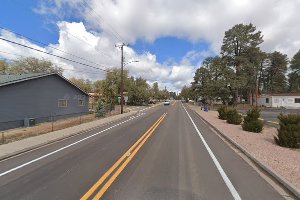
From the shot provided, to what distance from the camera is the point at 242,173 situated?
8.28 metres

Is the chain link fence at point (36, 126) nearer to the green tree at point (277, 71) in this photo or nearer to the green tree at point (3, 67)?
the green tree at point (3, 67)

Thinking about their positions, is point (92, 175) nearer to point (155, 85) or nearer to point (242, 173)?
point (242, 173)

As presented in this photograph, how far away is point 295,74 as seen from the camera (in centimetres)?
9669

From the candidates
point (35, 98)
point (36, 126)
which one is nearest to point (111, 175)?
point (36, 126)

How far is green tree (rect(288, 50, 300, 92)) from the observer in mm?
92438

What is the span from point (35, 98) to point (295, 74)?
93462 millimetres

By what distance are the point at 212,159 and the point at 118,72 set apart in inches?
2569

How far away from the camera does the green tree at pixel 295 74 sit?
92.4 metres

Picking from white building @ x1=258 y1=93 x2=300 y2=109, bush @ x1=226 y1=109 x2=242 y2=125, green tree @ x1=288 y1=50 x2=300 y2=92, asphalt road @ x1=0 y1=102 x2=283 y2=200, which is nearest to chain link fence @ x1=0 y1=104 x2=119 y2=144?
asphalt road @ x1=0 y1=102 x2=283 y2=200

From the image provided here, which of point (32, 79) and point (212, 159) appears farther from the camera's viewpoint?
point (32, 79)

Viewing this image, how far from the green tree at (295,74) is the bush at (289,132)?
88.2 metres

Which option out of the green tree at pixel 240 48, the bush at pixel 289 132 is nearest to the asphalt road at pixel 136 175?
the bush at pixel 289 132

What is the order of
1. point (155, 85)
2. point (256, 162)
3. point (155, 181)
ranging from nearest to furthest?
point (155, 181) → point (256, 162) → point (155, 85)

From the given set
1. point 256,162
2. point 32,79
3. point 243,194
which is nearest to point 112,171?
point 243,194
